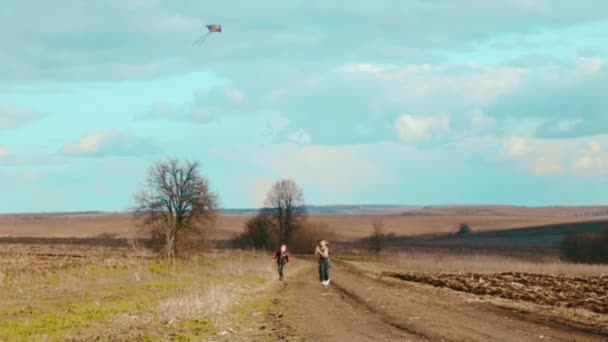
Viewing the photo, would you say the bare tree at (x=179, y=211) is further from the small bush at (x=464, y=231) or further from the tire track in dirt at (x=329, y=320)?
the small bush at (x=464, y=231)

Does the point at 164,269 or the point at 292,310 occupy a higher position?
the point at 164,269

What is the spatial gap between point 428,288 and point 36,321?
16.8m

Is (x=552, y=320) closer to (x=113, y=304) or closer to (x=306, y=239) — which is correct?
(x=113, y=304)

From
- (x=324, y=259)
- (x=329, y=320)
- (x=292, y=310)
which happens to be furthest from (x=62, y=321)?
(x=324, y=259)

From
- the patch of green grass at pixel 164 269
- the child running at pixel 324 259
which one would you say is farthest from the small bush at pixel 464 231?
the child running at pixel 324 259

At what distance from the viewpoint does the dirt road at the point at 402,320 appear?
17562 mm

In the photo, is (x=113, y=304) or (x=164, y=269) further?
(x=164, y=269)

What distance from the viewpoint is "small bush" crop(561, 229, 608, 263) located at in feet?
282

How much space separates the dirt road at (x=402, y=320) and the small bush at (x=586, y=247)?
199ft

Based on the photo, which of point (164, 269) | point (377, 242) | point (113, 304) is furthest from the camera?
point (377, 242)

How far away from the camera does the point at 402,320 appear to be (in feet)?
68.4

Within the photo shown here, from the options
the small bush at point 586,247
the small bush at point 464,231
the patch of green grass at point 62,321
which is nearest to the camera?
the patch of green grass at point 62,321

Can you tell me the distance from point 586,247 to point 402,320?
238 feet

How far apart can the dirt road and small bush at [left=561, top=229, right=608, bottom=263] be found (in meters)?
60.7
